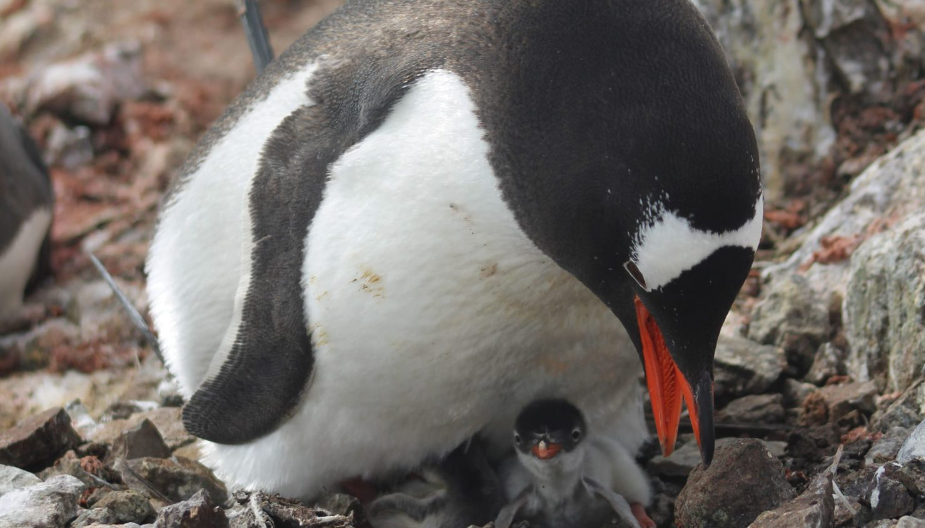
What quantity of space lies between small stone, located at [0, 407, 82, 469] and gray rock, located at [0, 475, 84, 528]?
1.27 feet

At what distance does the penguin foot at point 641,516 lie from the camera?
3.25 metres

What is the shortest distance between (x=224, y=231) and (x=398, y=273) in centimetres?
71

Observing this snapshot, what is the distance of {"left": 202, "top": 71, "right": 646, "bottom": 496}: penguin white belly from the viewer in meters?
2.84

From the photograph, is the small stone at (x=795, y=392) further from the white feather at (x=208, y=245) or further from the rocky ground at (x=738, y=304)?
the white feather at (x=208, y=245)

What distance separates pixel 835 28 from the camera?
15.8ft

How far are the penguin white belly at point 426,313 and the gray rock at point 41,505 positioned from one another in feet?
1.97

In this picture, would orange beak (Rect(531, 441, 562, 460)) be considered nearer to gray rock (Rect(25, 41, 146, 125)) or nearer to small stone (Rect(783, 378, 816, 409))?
small stone (Rect(783, 378, 816, 409))

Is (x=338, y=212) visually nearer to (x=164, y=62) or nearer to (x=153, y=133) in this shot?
(x=153, y=133)

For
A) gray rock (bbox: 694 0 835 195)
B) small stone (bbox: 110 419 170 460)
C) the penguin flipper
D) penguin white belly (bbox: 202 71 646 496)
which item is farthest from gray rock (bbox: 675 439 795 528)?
gray rock (bbox: 694 0 835 195)

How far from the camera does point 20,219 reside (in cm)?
595

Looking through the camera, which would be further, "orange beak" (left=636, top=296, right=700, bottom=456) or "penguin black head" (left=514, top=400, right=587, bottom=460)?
"penguin black head" (left=514, top=400, right=587, bottom=460)

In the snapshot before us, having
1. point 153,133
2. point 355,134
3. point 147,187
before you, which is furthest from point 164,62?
point 355,134

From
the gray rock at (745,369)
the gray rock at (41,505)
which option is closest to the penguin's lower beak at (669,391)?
the gray rock at (745,369)

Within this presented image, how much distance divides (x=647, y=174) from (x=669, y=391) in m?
0.63
